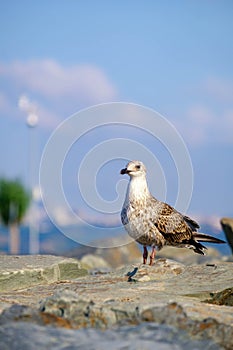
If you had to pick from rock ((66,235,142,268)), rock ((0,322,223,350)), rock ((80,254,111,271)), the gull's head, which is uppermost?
rock ((66,235,142,268))

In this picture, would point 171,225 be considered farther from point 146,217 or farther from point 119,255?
point 119,255

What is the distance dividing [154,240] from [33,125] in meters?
18.7

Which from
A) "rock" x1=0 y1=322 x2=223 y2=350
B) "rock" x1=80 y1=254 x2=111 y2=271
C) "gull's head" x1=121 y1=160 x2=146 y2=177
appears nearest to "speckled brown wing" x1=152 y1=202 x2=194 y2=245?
"gull's head" x1=121 y1=160 x2=146 y2=177

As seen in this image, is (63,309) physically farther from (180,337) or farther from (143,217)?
(143,217)

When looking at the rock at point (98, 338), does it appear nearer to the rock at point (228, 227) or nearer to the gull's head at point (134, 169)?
the gull's head at point (134, 169)

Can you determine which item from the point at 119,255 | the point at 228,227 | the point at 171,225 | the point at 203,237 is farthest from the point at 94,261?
the point at 171,225

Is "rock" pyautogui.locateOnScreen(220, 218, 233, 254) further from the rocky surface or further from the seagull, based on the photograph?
the rocky surface

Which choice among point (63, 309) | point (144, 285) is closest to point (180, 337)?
point (63, 309)

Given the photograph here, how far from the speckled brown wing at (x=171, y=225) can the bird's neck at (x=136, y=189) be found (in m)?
0.36

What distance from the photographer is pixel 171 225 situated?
863 cm

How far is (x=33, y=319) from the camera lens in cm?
459

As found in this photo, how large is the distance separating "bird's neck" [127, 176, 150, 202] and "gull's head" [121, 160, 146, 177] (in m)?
0.07

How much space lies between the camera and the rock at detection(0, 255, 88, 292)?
8508 millimetres

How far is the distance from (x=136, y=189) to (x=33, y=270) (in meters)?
1.78
